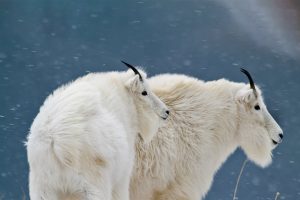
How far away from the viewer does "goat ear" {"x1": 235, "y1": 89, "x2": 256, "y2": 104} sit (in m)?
6.18

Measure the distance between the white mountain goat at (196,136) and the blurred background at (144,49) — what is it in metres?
10.5

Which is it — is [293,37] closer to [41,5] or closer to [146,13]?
[146,13]

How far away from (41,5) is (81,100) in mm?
13463

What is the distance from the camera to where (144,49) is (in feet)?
58.3

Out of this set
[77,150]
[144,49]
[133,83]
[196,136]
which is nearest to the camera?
[77,150]

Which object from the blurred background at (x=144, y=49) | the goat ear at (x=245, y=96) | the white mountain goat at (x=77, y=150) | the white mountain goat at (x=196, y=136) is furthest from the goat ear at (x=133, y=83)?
the blurred background at (x=144, y=49)

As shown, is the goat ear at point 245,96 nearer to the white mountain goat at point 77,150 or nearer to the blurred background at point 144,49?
the white mountain goat at point 77,150

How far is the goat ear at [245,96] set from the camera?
6176 mm

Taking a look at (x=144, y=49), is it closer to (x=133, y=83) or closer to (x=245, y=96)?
(x=245, y=96)

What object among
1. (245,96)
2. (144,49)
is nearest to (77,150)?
(245,96)

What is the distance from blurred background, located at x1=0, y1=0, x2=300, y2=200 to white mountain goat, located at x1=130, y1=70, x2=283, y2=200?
413 inches

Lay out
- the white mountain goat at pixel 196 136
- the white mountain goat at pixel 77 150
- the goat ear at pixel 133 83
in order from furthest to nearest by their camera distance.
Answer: the white mountain goat at pixel 196 136 < the goat ear at pixel 133 83 < the white mountain goat at pixel 77 150

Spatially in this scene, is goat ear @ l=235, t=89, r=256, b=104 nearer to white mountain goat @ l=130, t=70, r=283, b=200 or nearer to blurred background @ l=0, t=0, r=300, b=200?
white mountain goat @ l=130, t=70, r=283, b=200

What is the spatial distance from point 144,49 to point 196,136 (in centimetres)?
1175
